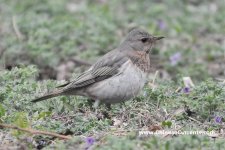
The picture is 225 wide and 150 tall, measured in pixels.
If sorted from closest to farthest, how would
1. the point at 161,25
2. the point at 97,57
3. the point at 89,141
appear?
1. the point at 89,141
2. the point at 97,57
3. the point at 161,25

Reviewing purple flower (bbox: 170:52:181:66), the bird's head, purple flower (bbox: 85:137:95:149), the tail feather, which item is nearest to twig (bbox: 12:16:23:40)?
purple flower (bbox: 170:52:181:66)

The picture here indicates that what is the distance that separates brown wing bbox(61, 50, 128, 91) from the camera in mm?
9828

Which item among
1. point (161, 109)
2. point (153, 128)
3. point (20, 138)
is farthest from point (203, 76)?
point (20, 138)

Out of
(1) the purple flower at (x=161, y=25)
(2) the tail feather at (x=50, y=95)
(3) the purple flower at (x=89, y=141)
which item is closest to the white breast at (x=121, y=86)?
(2) the tail feather at (x=50, y=95)

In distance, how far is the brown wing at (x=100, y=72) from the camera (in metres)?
9.83

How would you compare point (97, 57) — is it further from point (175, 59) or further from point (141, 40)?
point (141, 40)

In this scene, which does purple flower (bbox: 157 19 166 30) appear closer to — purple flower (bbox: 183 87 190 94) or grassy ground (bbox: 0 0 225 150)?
grassy ground (bbox: 0 0 225 150)

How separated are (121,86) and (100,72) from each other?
1.64 feet

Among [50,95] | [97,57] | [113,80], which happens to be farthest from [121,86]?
[97,57]

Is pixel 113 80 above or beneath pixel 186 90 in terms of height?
above

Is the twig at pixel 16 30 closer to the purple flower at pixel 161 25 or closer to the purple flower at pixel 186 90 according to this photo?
the purple flower at pixel 161 25

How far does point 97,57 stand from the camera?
44.1 ft

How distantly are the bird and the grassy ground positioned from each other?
16cm

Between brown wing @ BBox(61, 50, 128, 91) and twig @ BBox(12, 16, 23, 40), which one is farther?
twig @ BBox(12, 16, 23, 40)
